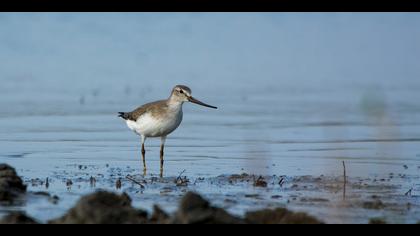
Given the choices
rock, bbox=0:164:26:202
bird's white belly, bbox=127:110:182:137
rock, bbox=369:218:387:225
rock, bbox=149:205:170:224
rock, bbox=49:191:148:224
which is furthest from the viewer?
bird's white belly, bbox=127:110:182:137

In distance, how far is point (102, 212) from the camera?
20.6ft

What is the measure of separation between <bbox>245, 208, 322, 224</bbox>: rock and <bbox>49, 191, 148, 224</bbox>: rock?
78 cm

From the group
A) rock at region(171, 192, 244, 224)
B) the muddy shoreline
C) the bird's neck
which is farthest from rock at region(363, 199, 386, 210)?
the bird's neck

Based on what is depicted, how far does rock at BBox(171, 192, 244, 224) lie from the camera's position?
5992 millimetres

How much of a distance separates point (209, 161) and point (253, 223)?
16.3 feet

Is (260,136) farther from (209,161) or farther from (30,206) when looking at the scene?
(30,206)

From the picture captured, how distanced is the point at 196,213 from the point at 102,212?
2.27ft

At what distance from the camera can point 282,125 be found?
15.0m

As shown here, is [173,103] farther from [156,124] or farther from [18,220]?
[18,220]

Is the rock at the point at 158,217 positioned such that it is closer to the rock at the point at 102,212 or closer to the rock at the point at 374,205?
the rock at the point at 102,212

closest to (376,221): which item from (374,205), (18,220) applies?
(374,205)

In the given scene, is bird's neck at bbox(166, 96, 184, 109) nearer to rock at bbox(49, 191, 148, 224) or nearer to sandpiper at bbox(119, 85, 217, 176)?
sandpiper at bbox(119, 85, 217, 176)
